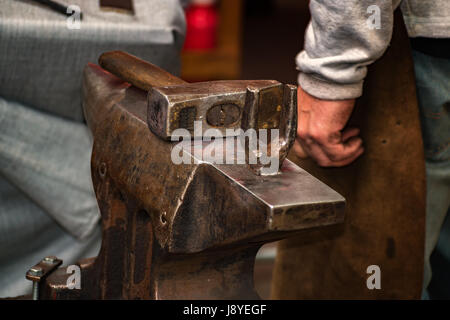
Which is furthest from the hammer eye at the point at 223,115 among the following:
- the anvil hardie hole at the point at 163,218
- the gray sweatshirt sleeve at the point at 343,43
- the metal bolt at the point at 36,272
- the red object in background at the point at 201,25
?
the red object in background at the point at 201,25

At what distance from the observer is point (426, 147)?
1.12 metres

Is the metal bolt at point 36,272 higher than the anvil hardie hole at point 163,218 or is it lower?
lower

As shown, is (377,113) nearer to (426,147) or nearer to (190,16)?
(426,147)

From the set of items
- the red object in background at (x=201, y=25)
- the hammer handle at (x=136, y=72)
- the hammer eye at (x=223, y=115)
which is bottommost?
the red object in background at (x=201, y=25)

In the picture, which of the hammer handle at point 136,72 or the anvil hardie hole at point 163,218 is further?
the hammer handle at point 136,72

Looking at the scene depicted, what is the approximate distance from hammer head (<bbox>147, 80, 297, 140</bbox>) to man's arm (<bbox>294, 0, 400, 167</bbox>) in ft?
0.95

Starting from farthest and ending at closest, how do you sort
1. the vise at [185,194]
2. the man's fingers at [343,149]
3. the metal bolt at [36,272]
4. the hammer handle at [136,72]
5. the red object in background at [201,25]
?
the red object in background at [201,25], the man's fingers at [343,149], the metal bolt at [36,272], the hammer handle at [136,72], the vise at [185,194]

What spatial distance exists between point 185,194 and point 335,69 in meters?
0.42

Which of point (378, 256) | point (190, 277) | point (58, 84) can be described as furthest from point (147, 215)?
point (378, 256)

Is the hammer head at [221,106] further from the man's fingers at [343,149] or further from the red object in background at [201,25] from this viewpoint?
the red object in background at [201,25]

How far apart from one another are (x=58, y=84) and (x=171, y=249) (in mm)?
508

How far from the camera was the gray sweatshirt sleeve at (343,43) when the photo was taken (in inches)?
37.5

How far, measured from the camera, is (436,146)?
111 cm

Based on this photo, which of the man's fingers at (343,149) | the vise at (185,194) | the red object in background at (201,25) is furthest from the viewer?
the red object in background at (201,25)
